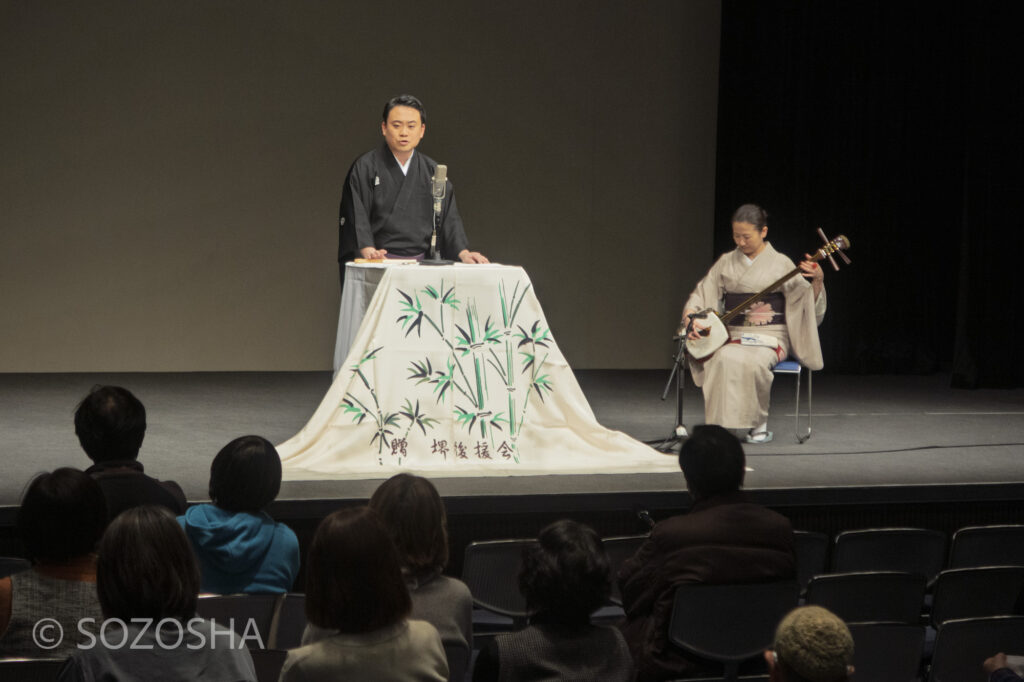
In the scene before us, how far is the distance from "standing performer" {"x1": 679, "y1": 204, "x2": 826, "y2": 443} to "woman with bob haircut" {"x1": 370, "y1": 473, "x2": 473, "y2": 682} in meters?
2.96

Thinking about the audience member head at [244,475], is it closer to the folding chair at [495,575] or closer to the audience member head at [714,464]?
the folding chair at [495,575]

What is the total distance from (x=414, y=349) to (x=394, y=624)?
244 centimetres

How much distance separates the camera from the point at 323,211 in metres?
7.07

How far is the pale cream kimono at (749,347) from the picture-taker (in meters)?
4.97

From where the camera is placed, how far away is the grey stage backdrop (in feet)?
21.9

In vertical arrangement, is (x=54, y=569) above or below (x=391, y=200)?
below

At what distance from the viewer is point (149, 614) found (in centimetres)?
173

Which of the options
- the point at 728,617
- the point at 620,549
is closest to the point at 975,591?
the point at 728,617

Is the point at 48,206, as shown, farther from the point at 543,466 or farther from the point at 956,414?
the point at 956,414

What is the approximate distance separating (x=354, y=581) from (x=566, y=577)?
1.22ft

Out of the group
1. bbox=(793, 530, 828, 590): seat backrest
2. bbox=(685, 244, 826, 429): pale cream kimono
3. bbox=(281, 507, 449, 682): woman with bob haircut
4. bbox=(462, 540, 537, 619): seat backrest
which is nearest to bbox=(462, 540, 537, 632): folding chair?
bbox=(462, 540, 537, 619): seat backrest

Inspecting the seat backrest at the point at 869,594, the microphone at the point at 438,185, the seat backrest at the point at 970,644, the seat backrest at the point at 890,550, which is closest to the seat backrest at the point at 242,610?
the seat backrest at the point at 869,594

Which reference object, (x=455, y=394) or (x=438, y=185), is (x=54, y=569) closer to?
(x=455, y=394)

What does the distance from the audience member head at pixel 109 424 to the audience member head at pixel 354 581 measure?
39.9 inches
